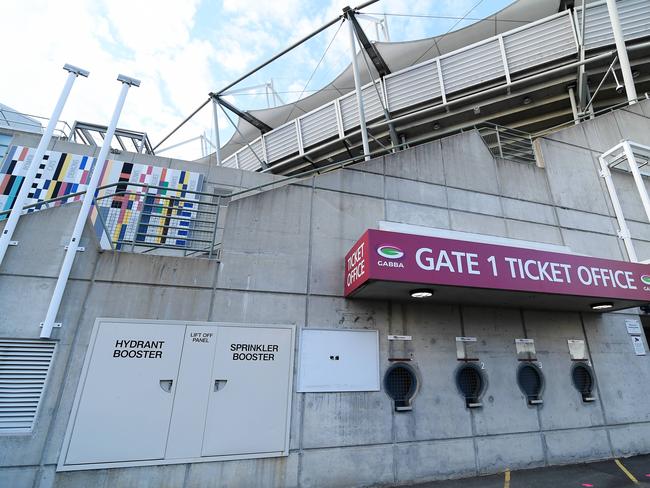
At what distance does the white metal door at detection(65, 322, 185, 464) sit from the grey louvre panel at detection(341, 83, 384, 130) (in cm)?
Answer: 1451

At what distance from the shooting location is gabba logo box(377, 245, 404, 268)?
4.57 metres

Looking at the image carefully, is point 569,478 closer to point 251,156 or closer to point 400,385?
point 400,385

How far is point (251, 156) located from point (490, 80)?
1416cm

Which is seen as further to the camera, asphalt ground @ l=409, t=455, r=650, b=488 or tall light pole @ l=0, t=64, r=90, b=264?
asphalt ground @ l=409, t=455, r=650, b=488

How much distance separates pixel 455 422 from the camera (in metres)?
5.40

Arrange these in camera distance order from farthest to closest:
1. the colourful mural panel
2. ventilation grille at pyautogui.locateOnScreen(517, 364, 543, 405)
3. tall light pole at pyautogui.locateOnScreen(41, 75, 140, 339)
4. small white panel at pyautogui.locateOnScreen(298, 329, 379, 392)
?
the colourful mural panel → ventilation grille at pyautogui.locateOnScreen(517, 364, 543, 405) → small white panel at pyautogui.locateOnScreen(298, 329, 379, 392) → tall light pole at pyautogui.locateOnScreen(41, 75, 140, 339)

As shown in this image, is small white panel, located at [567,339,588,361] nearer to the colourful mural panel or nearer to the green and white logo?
the green and white logo

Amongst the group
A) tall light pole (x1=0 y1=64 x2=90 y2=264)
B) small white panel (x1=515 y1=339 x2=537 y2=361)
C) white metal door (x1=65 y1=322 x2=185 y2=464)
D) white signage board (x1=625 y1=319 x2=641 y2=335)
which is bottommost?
white metal door (x1=65 y1=322 x2=185 y2=464)

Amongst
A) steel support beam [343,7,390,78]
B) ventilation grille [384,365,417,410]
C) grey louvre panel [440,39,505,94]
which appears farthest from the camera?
grey louvre panel [440,39,505,94]

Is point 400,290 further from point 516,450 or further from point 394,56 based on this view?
point 394,56

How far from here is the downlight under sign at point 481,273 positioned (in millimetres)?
4652

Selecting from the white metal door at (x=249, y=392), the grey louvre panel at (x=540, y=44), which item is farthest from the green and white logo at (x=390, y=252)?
the grey louvre panel at (x=540, y=44)

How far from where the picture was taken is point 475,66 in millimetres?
14180

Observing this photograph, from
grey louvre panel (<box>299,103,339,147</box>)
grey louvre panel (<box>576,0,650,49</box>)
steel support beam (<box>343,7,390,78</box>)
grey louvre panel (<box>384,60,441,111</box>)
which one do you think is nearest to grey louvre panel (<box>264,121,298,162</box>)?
grey louvre panel (<box>299,103,339,147</box>)
